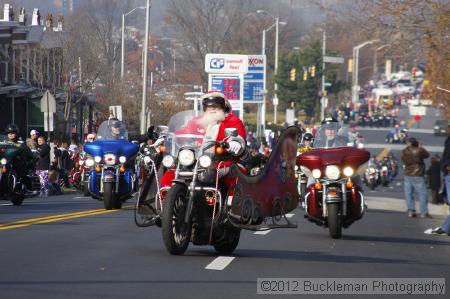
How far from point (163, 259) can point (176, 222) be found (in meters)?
0.42

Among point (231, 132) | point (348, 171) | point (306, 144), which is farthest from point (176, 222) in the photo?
point (306, 144)

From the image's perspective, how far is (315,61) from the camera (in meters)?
112

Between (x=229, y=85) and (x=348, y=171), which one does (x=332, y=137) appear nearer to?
(x=348, y=171)

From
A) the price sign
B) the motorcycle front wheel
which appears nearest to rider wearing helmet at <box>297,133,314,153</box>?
the motorcycle front wheel

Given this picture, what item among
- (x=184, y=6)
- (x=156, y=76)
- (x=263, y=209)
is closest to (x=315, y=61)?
(x=184, y=6)

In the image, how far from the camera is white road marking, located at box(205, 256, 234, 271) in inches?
476

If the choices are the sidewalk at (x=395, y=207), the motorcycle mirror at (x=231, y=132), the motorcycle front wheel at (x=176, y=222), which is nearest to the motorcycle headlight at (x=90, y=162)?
the sidewalk at (x=395, y=207)

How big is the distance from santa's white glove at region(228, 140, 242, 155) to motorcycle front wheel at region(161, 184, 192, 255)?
64 centimetres

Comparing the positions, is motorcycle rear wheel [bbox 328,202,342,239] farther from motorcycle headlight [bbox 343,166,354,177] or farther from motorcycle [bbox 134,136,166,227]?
motorcycle [bbox 134,136,166,227]

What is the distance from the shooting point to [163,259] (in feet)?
41.3

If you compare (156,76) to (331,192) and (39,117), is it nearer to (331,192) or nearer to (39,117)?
(39,117)

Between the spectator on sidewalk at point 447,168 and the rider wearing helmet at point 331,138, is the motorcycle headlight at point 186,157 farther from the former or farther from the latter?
the spectator on sidewalk at point 447,168

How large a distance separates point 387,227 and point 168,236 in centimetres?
993

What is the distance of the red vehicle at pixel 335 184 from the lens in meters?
17.7
